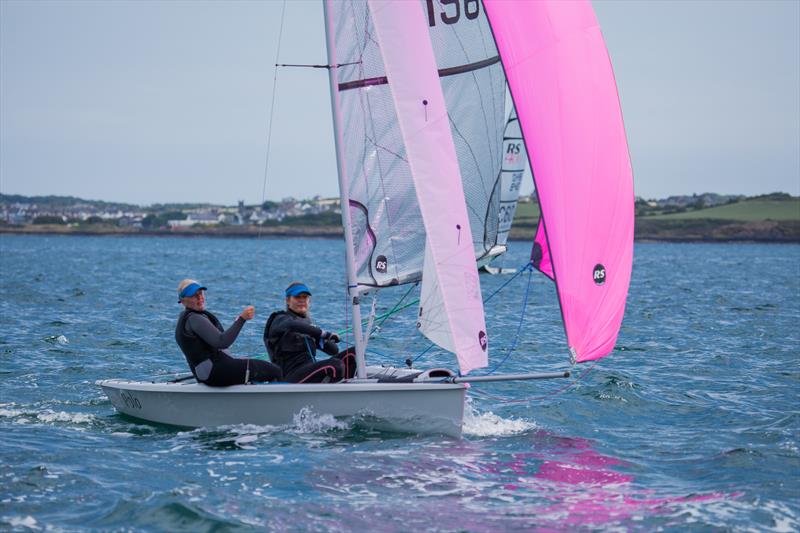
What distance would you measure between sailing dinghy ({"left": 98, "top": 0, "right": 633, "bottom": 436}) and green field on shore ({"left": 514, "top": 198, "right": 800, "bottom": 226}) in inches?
4682

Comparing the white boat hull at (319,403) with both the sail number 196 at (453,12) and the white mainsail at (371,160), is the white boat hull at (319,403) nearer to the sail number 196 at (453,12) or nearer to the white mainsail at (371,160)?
the white mainsail at (371,160)

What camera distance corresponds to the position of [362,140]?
9.75 meters

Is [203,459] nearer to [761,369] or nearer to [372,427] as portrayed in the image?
[372,427]

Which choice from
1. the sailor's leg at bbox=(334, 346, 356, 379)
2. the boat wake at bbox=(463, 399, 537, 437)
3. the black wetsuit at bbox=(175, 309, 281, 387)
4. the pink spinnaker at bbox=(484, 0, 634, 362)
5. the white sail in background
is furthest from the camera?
the white sail in background

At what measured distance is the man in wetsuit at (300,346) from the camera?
973 cm

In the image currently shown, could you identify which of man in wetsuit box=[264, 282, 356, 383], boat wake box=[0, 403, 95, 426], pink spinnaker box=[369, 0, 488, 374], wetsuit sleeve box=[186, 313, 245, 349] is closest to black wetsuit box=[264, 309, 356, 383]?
man in wetsuit box=[264, 282, 356, 383]

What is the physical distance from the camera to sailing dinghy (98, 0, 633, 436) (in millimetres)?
9086

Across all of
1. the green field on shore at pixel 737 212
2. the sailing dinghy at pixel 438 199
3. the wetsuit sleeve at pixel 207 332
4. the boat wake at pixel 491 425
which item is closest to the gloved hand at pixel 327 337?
the sailing dinghy at pixel 438 199

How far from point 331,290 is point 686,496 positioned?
26.8 metres

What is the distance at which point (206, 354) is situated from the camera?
9766mm

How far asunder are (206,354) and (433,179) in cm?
276

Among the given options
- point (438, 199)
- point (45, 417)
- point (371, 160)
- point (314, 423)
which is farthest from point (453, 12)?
point (45, 417)

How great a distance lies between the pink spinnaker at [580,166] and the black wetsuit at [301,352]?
2.29m

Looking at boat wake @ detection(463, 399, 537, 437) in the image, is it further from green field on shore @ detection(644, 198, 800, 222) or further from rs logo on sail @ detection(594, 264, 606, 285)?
green field on shore @ detection(644, 198, 800, 222)
